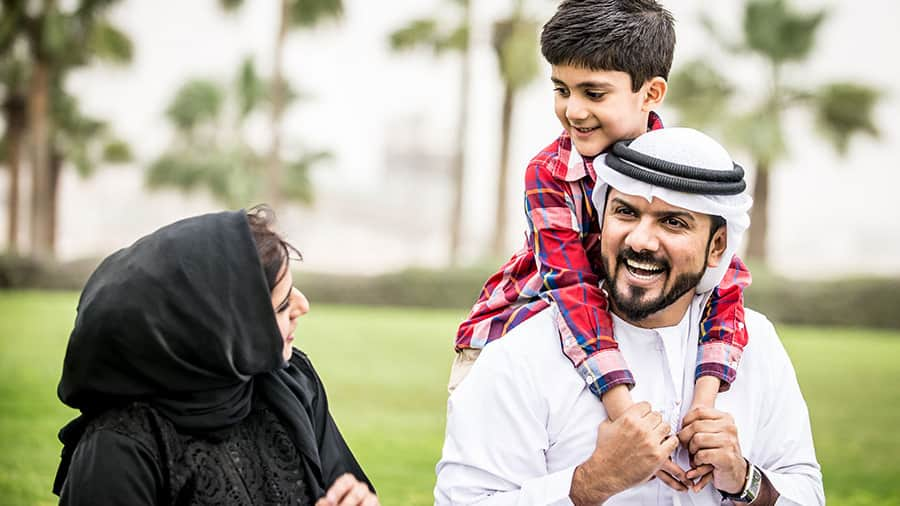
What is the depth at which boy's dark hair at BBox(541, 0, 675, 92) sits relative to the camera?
8.93ft

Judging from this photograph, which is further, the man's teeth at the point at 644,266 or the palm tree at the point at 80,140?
the palm tree at the point at 80,140

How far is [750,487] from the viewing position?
2551 mm

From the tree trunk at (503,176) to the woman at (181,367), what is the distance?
2440 cm

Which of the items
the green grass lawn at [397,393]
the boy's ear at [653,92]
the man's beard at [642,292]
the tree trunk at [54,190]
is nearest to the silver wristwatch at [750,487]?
the man's beard at [642,292]

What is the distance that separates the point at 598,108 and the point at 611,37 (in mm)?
188

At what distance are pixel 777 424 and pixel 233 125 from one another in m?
35.0

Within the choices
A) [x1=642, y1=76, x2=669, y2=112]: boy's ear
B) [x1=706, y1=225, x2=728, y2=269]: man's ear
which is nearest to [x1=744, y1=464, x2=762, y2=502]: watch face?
[x1=706, y1=225, x2=728, y2=269]: man's ear

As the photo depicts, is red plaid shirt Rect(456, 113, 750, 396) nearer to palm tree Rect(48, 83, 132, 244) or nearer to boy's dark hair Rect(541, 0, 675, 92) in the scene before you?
boy's dark hair Rect(541, 0, 675, 92)

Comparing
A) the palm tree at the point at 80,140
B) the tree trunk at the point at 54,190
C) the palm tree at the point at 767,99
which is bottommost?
the tree trunk at the point at 54,190

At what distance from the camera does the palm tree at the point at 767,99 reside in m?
25.2

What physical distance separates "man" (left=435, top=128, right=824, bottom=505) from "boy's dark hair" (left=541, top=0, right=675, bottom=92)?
0.25 meters

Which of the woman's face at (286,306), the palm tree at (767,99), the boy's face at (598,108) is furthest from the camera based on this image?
the palm tree at (767,99)

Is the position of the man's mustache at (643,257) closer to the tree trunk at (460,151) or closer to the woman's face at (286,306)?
the woman's face at (286,306)

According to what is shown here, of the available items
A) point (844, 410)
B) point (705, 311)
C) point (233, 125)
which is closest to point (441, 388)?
point (844, 410)
